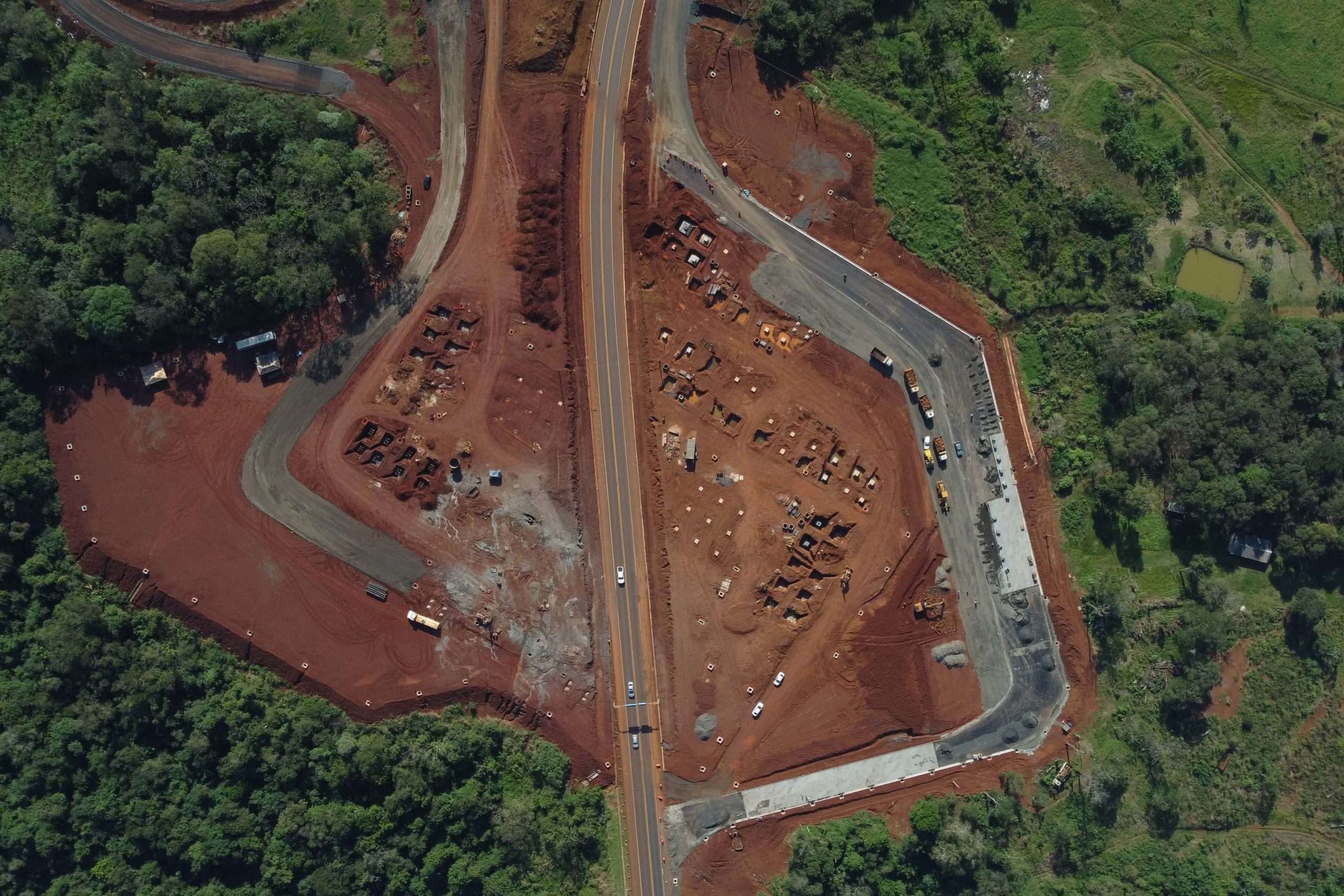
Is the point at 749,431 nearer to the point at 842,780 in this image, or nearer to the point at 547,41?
the point at 842,780

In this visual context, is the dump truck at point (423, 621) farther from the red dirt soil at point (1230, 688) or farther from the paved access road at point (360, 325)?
the red dirt soil at point (1230, 688)

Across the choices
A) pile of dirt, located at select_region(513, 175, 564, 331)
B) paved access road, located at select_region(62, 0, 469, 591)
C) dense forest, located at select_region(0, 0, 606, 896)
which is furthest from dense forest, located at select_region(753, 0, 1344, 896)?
dense forest, located at select_region(0, 0, 606, 896)

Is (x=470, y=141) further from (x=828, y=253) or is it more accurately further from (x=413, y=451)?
(x=828, y=253)

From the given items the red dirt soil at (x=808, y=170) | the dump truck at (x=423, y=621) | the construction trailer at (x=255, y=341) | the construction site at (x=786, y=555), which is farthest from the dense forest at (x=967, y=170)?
the dump truck at (x=423, y=621)

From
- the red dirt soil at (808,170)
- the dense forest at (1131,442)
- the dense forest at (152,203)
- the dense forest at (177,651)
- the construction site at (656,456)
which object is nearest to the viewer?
the dense forest at (177,651)

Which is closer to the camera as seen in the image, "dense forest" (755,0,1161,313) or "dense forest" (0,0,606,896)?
"dense forest" (0,0,606,896)

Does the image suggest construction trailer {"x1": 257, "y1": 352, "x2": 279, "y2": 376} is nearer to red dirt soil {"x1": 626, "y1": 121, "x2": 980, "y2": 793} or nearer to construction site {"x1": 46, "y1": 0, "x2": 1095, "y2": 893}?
construction site {"x1": 46, "y1": 0, "x2": 1095, "y2": 893}
